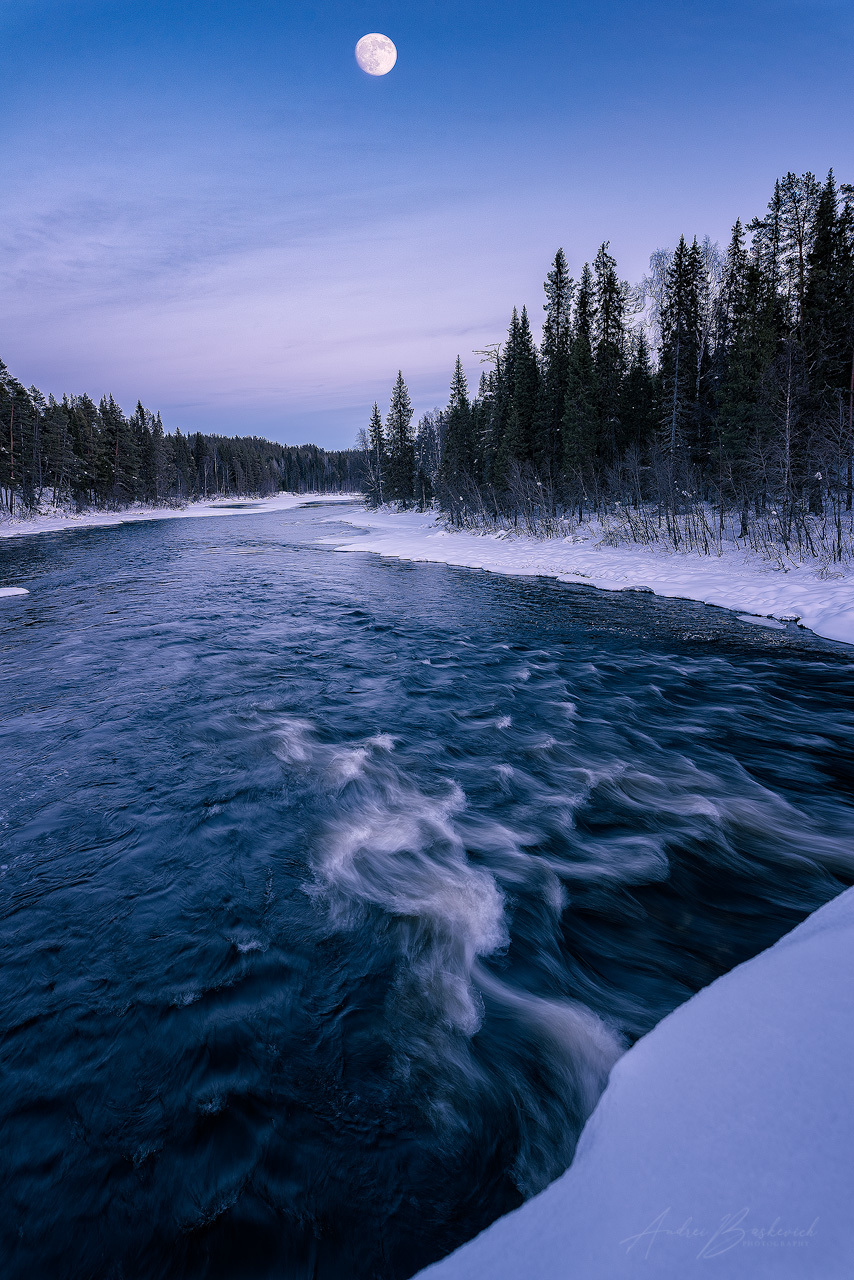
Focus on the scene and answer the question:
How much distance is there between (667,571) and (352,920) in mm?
17302

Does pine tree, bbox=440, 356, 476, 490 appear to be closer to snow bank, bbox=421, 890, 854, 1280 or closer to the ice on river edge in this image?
the ice on river edge

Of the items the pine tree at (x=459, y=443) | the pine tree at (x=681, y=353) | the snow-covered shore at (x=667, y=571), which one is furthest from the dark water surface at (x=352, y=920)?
the pine tree at (x=459, y=443)

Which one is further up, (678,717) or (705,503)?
(705,503)

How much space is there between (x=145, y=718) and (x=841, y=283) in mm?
36800

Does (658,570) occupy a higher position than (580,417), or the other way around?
(580,417)

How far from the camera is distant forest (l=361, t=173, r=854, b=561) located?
73.9ft

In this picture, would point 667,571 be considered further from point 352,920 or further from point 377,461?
point 377,461

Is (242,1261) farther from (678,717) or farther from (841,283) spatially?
(841,283)

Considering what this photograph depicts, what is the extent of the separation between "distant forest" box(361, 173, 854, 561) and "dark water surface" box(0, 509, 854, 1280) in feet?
42.4

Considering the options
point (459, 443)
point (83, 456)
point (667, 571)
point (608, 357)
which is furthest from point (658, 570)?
point (83, 456)

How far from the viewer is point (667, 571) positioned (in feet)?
60.3

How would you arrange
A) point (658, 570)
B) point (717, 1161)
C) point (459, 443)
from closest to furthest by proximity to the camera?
point (717, 1161)
point (658, 570)
point (459, 443)

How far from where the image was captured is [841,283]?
27.3 metres

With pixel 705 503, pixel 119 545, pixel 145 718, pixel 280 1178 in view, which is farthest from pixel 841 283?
pixel 119 545
